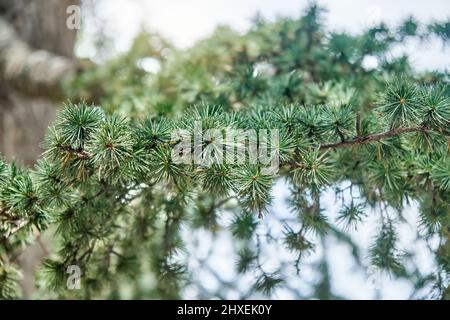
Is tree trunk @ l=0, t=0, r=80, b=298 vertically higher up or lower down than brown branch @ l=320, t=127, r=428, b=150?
higher up

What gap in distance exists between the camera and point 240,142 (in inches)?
37.5

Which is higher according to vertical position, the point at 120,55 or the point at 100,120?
the point at 120,55

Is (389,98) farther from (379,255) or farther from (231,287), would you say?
(231,287)

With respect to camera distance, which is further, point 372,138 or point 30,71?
point 30,71

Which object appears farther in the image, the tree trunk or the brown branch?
the tree trunk

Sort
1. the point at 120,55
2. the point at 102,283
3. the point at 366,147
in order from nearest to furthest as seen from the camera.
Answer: the point at 366,147, the point at 102,283, the point at 120,55

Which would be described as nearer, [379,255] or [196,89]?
[379,255]

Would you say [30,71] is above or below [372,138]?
above

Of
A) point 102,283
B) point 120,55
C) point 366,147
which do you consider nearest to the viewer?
point 366,147

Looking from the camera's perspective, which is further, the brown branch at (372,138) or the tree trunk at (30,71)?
the tree trunk at (30,71)

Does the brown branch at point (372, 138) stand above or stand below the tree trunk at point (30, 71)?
below
